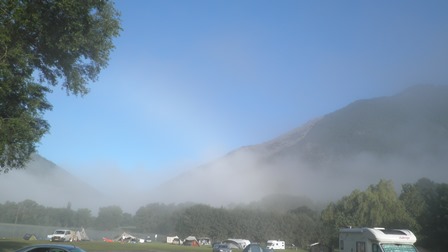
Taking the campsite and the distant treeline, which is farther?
the distant treeline

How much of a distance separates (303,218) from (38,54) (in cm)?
13574

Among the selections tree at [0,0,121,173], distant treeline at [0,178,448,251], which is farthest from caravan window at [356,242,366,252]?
distant treeline at [0,178,448,251]

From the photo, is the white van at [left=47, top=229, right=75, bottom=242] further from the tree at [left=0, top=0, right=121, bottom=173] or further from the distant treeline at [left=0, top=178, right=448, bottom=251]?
the distant treeline at [left=0, top=178, right=448, bottom=251]

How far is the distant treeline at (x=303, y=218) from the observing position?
76125 mm

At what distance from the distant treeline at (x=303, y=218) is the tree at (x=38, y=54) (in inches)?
2607

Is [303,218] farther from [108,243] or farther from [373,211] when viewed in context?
[108,243]

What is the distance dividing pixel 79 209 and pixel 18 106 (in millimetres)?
173403

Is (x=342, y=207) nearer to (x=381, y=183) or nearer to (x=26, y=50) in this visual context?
(x=381, y=183)

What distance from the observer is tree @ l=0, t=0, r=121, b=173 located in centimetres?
1856

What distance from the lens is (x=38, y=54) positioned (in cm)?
2195

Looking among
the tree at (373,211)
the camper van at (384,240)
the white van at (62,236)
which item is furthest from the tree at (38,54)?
the tree at (373,211)

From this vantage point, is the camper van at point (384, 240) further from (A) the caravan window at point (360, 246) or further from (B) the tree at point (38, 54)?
(B) the tree at point (38, 54)

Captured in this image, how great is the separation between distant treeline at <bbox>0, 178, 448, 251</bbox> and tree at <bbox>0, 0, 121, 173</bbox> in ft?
217

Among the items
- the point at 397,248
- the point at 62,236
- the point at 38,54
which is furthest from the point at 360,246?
the point at 62,236
